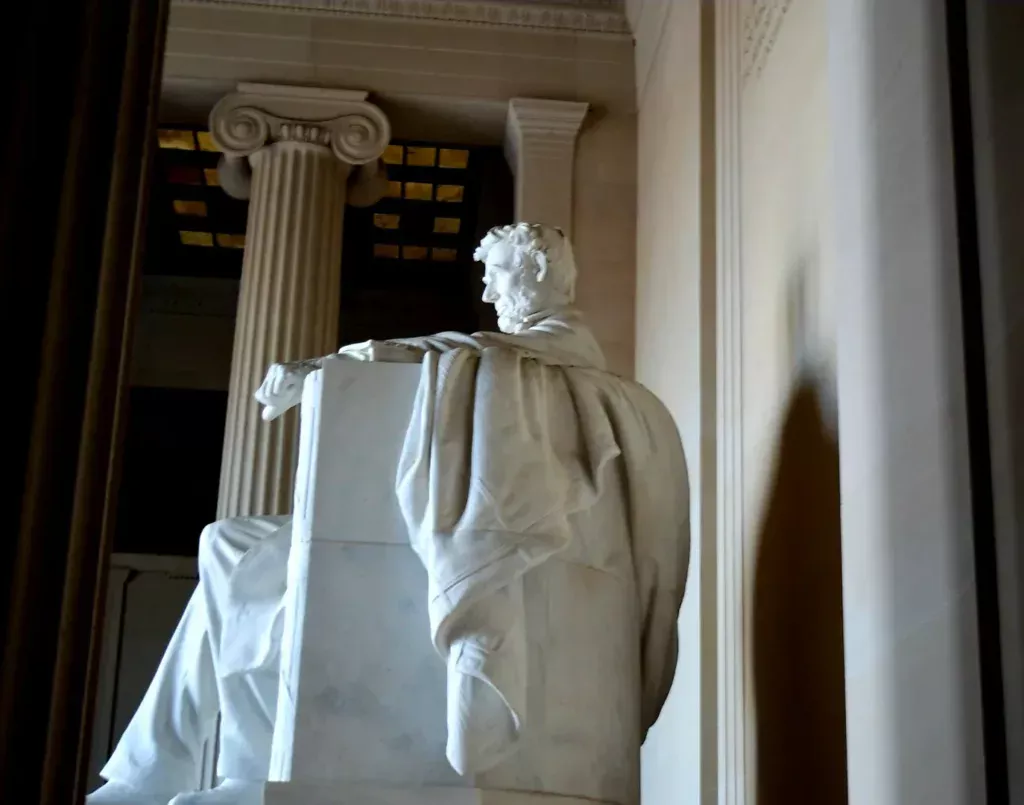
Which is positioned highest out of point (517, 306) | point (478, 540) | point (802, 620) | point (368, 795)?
point (517, 306)

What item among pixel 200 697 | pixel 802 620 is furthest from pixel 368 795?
pixel 802 620

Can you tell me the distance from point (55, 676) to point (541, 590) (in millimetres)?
2462

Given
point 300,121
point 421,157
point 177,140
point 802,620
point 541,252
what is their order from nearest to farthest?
point 802,620, point 541,252, point 300,121, point 177,140, point 421,157

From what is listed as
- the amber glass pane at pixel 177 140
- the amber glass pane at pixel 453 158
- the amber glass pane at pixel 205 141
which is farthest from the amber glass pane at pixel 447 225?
the amber glass pane at pixel 177 140

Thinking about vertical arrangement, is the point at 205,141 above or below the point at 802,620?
above

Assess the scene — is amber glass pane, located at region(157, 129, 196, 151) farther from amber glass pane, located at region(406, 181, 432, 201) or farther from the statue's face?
the statue's face

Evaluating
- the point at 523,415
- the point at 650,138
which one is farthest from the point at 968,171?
the point at 650,138

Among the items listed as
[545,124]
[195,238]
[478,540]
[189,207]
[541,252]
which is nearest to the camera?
[478,540]

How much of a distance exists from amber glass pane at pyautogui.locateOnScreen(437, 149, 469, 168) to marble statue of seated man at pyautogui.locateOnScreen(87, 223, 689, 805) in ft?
19.9

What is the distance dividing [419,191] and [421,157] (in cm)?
72

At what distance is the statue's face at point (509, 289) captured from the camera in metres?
5.16

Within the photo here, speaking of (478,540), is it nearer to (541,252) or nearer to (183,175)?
(541,252)

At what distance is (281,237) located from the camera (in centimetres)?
865

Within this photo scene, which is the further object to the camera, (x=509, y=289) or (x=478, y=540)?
(x=509, y=289)
